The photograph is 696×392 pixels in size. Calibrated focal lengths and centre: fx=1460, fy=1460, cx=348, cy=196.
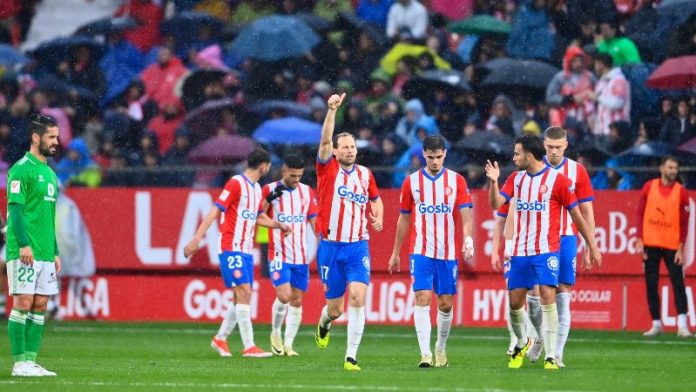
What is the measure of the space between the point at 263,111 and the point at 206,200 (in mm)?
3002

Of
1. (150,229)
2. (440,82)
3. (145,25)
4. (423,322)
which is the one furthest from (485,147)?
(145,25)

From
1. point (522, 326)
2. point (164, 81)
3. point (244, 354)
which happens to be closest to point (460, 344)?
point (244, 354)

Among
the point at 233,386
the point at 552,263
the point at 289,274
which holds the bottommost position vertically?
the point at 233,386

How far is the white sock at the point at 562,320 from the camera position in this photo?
14250mm

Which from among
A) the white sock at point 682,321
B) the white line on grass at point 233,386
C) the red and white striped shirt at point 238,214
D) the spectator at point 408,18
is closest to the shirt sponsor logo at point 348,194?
the red and white striped shirt at point 238,214

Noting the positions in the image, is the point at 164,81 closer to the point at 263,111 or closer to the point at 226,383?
the point at 263,111

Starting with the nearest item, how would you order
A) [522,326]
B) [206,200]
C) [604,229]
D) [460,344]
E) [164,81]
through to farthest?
[522,326]
[460,344]
[604,229]
[206,200]
[164,81]

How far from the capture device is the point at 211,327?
22.2 metres

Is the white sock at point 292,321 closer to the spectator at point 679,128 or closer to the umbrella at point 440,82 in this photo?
the spectator at point 679,128

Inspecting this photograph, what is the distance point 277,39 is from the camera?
1017 inches

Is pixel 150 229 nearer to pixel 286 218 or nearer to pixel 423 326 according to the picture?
pixel 286 218

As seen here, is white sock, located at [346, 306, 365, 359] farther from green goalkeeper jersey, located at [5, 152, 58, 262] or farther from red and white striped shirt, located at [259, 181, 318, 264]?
red and white striped shirt, located at [259, 181, 318, 264]

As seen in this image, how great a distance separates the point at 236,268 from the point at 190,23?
38.3 feet

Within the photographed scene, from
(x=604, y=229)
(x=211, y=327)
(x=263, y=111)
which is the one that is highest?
(x=263, y=111)
